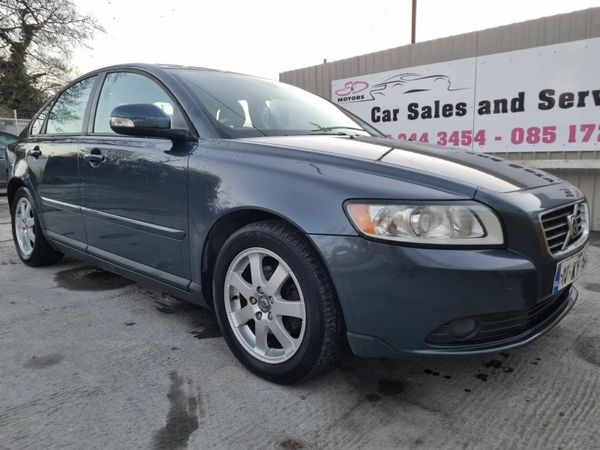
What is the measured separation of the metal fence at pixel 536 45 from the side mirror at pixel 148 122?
5.11 m

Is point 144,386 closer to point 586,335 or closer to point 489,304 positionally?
point 489,304

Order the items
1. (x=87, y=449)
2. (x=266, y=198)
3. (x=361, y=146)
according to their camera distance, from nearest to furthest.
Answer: (x=87, y=449) → (x=266, y=198) → (x=361, y=146)

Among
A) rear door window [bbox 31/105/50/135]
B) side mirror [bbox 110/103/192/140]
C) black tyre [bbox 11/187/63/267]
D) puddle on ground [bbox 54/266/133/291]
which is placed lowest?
puddle on ground [bbox 54/266/133/291]

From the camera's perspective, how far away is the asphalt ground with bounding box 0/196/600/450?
1747 mm

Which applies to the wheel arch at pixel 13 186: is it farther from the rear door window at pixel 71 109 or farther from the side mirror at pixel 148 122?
the side mirror at pixel 148 122

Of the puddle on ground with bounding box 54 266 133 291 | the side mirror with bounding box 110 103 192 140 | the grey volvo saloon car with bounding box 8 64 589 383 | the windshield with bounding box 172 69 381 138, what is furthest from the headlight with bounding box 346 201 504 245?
the puddle on ground with bounding box 54 266 133 291

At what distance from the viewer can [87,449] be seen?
168cm

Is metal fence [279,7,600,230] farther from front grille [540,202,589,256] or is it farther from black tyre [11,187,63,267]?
black tyre [11,187,63,267]

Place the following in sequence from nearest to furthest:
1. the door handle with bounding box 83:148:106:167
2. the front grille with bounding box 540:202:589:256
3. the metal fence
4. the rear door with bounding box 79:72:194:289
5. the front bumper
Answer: the front bumper < the front grille with bounding box 540:202:589:256 < the rear door with bounding box 79:72:194:289 < the door handle with bounding box 83:148:106:167 < the metal fence

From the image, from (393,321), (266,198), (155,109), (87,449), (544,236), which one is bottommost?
(87,449)

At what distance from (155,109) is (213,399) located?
1.43 metres

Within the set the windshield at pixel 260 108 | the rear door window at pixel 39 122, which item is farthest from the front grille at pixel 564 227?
the rear door window at pixel 39 122

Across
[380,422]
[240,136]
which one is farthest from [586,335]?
[240,136]

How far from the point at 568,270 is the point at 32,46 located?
79.1ft
